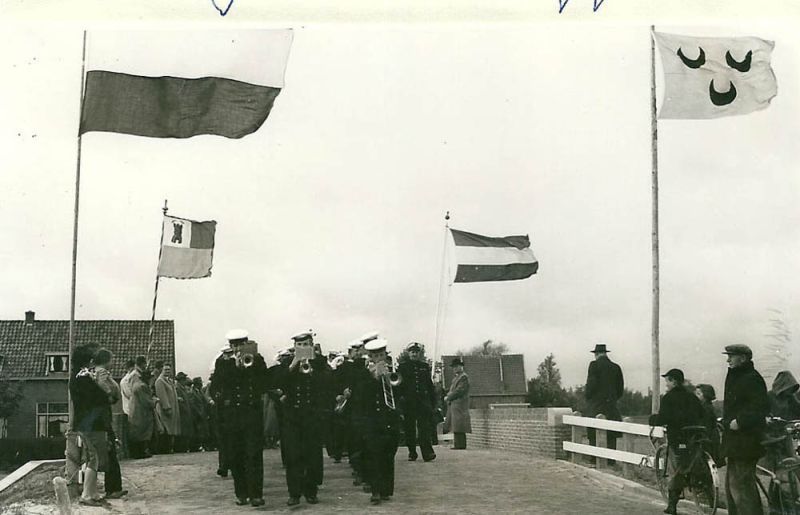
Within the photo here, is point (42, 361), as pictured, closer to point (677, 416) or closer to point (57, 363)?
A: point (57, 363)

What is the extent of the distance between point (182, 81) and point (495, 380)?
38799 mm

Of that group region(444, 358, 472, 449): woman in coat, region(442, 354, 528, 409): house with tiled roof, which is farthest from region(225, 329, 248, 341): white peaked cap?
region(442, 354, 528, 409): house with tiled roof

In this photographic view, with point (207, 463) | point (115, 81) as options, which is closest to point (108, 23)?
point (115, 81)

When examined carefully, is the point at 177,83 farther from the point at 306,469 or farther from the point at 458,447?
the point at 458,447

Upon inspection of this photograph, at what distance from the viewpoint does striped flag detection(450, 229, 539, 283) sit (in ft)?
45.5

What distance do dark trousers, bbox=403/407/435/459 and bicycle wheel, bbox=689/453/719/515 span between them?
465cm

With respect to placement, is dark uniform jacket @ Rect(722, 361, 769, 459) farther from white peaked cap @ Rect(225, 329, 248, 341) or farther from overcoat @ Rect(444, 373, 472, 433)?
overcoat @ Rect(444, 373, 472, 433)

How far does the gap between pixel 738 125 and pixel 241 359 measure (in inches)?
244

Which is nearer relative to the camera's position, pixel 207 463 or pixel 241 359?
pixel 241 359

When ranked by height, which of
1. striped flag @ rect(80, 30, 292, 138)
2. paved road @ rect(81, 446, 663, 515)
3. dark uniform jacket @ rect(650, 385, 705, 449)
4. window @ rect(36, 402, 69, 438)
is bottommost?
paved road @ rect(81, 446, 663, 515)

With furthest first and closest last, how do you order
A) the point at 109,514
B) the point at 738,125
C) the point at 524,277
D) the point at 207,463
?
the point at 524,277 < the point at 207,463 < the point at 738,125 < the point at 109,514

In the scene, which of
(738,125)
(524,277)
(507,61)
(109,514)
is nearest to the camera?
(109,514)

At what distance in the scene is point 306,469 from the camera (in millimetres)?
9930

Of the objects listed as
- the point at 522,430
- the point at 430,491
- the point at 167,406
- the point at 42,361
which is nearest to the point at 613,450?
the point at 430,491
